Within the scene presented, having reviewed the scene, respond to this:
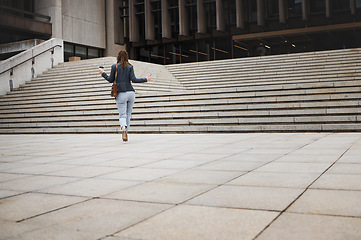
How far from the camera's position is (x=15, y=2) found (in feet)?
106

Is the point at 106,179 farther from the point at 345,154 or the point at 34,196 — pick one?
the point at 345,154

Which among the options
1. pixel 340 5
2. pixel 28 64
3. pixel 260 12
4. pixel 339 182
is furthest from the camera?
pixel 260 12

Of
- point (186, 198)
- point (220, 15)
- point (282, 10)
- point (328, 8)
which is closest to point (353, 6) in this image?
point (328, 8)

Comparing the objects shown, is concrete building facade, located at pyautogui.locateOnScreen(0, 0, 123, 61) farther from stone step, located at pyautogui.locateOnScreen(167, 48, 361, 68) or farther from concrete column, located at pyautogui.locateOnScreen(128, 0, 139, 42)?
stone step, located at pyautogui.locateOnScreen(167, 48, 361, 68)

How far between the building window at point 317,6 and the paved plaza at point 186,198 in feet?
77.5

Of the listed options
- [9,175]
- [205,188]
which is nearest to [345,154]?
[205,188]

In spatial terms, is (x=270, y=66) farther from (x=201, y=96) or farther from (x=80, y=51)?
(x=80, y=51)

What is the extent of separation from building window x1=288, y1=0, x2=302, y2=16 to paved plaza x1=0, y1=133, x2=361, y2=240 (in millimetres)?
23524

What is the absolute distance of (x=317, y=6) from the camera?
2673 centimetres

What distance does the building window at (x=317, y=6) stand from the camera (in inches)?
1047

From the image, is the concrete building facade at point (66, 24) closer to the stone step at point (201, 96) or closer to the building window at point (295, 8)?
the building window at point (295, 8)

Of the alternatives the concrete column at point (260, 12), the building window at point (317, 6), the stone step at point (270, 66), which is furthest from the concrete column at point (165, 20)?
the building window at point (317, 6)

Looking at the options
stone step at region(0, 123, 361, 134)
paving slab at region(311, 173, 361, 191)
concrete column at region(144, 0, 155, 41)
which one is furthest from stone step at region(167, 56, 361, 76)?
paving slab at region(311, 173, 361, 191)

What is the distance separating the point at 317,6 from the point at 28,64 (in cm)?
1891
